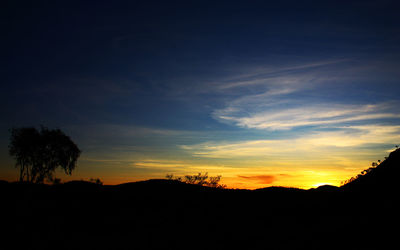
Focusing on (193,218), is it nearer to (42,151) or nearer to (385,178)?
(385,178)

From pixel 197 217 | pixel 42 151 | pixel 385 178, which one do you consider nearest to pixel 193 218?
pixel 197 217

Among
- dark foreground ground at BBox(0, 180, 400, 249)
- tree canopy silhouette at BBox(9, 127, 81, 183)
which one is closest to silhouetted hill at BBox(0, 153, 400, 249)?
dark foreground ground at BBox(0, 180, 400, 249)

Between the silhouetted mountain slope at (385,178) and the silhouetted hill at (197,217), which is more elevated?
the silhouetted mountain slope at (385,178)

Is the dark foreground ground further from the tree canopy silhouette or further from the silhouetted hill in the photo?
the tree canopy silhouette

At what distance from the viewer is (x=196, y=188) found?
19.6 m

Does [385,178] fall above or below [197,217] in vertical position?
above

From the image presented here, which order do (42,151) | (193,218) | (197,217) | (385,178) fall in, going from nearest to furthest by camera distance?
(193,218) < (197,217) < (385,178) < (42,151)

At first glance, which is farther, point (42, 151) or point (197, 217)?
point (42, 151)

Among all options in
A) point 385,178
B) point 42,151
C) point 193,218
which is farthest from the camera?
point 42,151

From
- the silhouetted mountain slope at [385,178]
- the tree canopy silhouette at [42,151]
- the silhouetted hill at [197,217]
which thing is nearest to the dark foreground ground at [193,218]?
the silhouetted hill at [197,217]

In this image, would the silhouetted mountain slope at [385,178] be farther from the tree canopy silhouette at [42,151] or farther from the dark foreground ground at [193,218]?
the tree canopy silhouette at [42,151]

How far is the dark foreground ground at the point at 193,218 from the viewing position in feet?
38.4

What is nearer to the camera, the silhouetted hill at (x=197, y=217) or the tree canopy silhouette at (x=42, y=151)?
the silhouetted hill at (x=197, y=217)

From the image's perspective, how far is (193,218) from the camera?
14383mm
